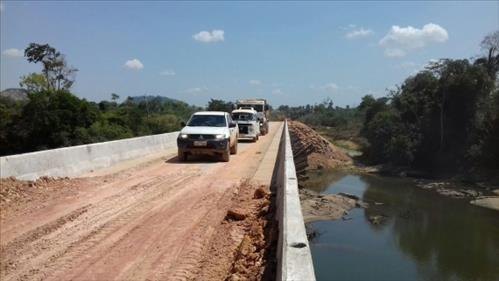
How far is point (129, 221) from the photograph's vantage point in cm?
902

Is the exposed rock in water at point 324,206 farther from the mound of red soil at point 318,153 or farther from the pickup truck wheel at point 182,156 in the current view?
the mound of red soil at point 318,153

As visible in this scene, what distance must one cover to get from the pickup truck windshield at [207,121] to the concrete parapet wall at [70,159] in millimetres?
2665

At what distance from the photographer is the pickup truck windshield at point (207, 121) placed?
19.4m

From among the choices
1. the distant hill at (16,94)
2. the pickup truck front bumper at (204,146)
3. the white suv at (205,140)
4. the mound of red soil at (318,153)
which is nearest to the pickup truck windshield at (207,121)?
the white suv at (205,140)

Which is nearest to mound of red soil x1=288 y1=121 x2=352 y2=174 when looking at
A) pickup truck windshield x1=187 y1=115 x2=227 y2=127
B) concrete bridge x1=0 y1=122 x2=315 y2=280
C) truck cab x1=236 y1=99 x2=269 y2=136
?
truck cab x1=236 y1=99 x2=269 y2=136

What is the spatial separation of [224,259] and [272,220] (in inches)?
79.7

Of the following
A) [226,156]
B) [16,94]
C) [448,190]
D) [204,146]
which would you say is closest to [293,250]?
[204,146]

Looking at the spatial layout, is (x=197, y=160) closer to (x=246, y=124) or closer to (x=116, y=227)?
(x=116, y=227)

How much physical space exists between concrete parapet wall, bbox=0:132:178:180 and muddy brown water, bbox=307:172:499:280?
36.0ft

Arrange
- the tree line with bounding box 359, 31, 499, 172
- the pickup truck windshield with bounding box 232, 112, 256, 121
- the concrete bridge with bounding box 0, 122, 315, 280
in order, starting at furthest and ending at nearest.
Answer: the tree line with bounding box 359, 31, 499, 172, the pickup truck windshield with bounding box 232, 112, 256, 121, the concrete bridge with bounding box 0, 122, 315, 280

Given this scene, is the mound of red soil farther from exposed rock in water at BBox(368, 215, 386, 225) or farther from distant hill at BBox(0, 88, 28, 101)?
distant hill at BBox(0, 88, 28, 101)

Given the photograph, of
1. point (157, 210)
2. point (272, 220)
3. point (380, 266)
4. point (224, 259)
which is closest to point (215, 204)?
point (157, 210)

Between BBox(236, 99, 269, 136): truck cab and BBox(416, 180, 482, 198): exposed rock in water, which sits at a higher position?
BBox(236, 99, 269, 136): truck cab

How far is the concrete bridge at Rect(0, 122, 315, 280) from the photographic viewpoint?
254 inches
